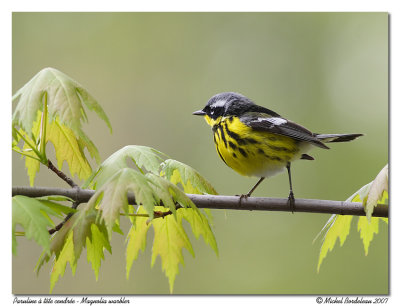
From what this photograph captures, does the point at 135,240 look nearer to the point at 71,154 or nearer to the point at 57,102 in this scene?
the point at 71,154

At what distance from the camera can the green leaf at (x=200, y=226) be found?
3.96 ft

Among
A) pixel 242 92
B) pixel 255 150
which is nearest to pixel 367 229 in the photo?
pixel 255 150

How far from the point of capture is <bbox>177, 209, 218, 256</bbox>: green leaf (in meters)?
1.21

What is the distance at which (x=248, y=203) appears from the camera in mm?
1209

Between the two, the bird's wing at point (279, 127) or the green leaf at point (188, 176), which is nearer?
the green leaf at point (188, 176)

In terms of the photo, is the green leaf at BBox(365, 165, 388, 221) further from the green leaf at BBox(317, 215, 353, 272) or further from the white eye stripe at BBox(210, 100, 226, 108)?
the white eye stripe at BBox(210, 100, 226, 108)

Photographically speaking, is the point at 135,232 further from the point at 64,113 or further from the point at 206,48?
the point at 206,48

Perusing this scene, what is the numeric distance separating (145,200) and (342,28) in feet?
7.59

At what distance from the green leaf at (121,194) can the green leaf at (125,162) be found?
4.9 inches

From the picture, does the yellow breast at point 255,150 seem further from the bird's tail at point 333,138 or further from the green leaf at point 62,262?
the green leaf at point 62,262

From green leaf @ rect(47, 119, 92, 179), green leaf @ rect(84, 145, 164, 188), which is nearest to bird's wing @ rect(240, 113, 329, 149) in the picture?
green leaf @ rect(84, 145, 164, 188)

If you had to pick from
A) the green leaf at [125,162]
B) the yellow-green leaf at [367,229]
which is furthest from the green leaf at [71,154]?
the yellow-green leaf at [367,229]

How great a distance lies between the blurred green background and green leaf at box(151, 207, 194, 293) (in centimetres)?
130

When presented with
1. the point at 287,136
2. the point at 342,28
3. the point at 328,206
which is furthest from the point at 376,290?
the point at 342,28
